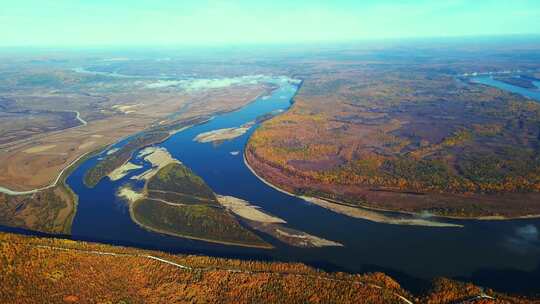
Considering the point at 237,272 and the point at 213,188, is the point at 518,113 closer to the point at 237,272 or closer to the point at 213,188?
the point at 213,188

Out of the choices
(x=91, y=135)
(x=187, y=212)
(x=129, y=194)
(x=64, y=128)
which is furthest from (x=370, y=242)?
(x=64, y=128)

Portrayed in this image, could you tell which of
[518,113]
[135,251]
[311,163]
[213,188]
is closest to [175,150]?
[213,188]

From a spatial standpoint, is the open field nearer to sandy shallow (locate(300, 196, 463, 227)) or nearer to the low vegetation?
the low vegetation

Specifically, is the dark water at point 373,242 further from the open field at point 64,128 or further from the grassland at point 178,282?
the open field at point 64,128

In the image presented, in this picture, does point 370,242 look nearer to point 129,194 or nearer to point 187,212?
point 187,212

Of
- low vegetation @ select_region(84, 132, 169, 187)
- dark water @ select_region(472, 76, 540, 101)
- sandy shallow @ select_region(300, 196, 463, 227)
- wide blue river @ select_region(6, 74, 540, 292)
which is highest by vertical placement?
dark water @ select_region(472, 76, 540, 101)

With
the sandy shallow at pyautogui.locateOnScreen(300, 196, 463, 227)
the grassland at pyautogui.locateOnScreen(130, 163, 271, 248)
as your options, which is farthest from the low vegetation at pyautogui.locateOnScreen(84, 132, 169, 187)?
the sandy shallow at pyautogui.locateOnScreen(300, 196, 463, 227)
